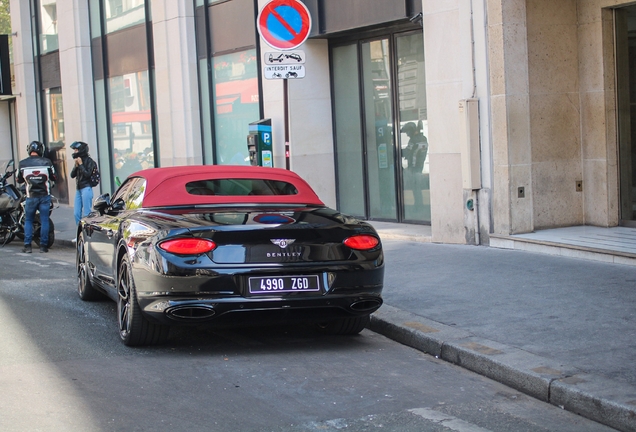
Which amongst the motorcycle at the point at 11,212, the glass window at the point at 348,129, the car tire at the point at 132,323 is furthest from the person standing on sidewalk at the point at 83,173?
the car tire at the point at 132,323

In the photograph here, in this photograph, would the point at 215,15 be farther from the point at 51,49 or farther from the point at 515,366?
the point at 515,366

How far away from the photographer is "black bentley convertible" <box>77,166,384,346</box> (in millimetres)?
6301

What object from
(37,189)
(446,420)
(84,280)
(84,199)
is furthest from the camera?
(84,199)

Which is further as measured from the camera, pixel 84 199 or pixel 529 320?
pixel 84 199

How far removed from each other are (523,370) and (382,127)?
9.24 meters

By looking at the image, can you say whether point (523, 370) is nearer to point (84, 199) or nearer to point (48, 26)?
point (84, 199)

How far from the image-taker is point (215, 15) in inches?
711

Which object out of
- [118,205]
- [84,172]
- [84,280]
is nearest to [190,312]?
[118,205]

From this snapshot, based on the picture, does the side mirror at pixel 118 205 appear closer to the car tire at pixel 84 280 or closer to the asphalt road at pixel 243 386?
the car tire at pixel 84 280

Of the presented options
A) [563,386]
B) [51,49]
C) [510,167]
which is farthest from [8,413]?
[51,49]

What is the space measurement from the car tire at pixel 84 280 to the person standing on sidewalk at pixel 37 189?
5308 mm

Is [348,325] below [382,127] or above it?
below

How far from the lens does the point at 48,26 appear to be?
85.7 feet

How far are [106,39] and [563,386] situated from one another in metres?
19.6
